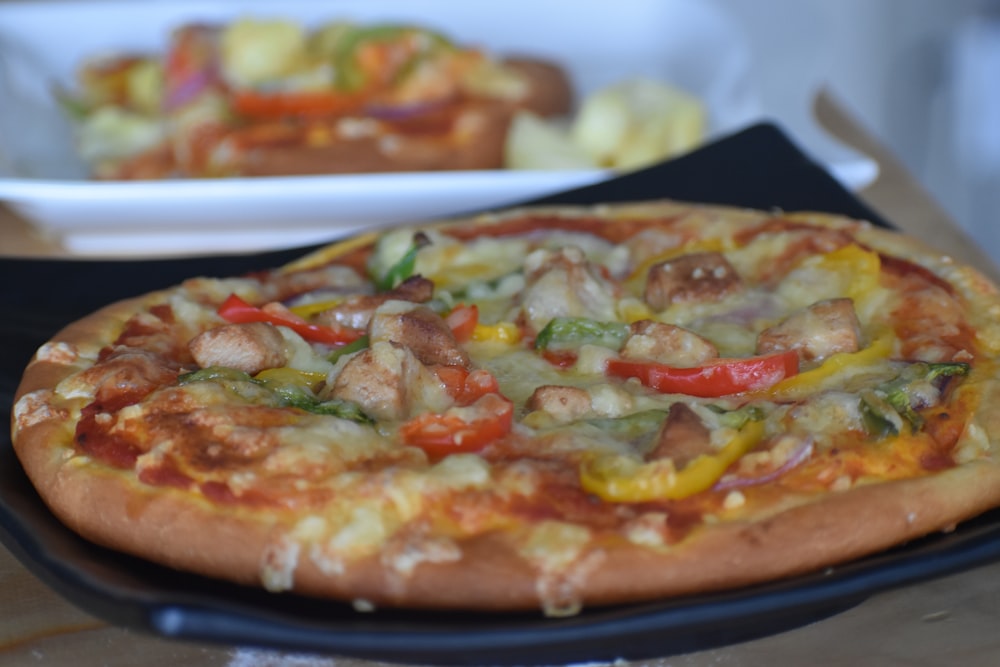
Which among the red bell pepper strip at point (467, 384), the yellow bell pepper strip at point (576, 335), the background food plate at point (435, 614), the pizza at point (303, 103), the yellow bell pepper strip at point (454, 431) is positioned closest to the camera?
the background food plate at point (435, 614)

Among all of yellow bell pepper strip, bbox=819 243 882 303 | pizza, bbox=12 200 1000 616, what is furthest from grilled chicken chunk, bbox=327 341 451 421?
yellow bell pepper strip, bbox=819 243 882 303

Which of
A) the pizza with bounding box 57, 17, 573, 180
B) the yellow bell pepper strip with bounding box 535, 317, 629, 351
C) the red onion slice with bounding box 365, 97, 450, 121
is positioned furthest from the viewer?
the red onion slice with bounding box 365, 97, 450, 121

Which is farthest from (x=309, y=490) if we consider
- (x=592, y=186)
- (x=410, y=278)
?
(x=592, y=186)

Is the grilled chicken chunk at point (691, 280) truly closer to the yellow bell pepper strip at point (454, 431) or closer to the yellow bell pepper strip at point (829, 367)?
the yellow bell pepper strip at point (829, 367)

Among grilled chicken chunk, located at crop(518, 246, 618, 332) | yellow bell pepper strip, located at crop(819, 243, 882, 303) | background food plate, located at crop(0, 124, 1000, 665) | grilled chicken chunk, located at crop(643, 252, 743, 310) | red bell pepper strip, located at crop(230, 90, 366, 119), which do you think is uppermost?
yellow bell pepper strip, located at crop(819, 243, 882, 303)

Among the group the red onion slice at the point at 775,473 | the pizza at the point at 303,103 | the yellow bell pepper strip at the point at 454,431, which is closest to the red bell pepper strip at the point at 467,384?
the yellow bell pepper strip at the point at 454,431

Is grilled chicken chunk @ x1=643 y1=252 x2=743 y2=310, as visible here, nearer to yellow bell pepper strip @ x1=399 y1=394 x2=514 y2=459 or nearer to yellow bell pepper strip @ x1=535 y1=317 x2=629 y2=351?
yellow bell pepper strip @ x1=535 y1=317 x2=629 y2=351

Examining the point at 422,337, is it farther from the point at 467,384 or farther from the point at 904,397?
the point at 904,397

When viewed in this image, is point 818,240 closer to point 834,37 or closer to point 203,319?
point 203,319
